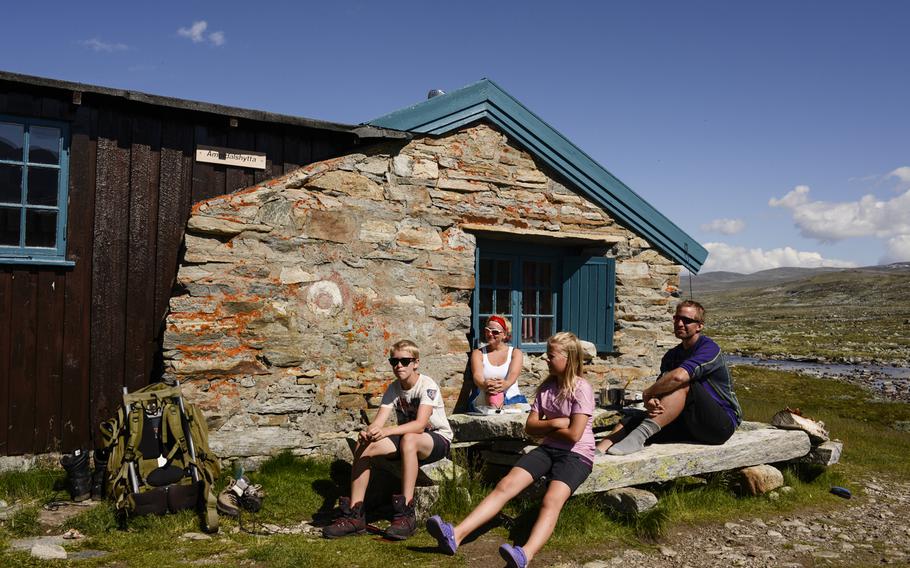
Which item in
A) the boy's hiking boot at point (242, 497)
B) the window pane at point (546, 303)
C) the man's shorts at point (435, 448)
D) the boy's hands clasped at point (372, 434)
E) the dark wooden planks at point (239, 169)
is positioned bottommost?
the boy's hiking boot at point (242, 497)

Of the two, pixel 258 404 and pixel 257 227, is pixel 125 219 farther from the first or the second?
pixel 258 404

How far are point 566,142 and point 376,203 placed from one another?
2.59m

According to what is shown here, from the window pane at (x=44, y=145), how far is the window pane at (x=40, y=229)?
47cm

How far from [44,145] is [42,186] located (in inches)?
14.2

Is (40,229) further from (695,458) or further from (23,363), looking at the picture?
(695,458)

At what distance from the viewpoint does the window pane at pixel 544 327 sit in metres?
8.30

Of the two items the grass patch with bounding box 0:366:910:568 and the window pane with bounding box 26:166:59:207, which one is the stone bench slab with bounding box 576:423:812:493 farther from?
the window pane with bounding box 26:166:59:207

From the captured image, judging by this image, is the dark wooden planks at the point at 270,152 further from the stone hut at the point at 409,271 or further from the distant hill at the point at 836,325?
the distant hill at the point at 836,325

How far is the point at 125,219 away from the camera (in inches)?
235

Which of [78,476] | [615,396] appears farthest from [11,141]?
[615,396]

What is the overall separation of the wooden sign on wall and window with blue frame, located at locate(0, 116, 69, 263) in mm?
1140

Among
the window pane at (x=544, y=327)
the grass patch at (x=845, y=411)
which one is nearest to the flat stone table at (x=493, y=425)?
the window pane at (x=544, y=327)

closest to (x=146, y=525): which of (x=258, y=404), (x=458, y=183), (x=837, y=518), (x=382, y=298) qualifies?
(x=258, y=404)

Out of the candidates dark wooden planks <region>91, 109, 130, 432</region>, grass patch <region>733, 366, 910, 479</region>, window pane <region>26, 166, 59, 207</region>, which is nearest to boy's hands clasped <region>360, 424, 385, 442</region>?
dark wooden planks <region>91, 109, 130, 432</region>
